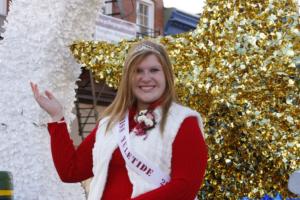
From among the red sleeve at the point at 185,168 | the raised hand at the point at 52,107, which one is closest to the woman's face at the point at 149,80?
the red sleeve at the point at 185,168

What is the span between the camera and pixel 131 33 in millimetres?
14047

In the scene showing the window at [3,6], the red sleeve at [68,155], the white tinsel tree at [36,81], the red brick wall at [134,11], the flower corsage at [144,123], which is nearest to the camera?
the flower corsage at [144,123]

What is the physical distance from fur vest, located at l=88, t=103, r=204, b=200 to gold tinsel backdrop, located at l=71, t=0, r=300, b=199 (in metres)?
0.86

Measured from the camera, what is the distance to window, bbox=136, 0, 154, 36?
55.7ft

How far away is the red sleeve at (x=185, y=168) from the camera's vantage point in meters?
2.15

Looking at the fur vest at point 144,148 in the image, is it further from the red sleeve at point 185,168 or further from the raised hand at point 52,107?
the raised hand at point 52,107

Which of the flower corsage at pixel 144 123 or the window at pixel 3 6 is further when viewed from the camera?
the window at pixel 3 6

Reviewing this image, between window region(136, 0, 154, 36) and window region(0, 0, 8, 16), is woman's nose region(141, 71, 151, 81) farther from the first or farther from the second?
window region(136, 0, 154, 36)

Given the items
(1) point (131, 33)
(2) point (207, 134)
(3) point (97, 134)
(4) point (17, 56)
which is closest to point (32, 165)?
(4) point (17, 56)

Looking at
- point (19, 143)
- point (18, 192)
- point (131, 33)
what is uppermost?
point (131, 33)

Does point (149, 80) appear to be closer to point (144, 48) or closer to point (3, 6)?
point (144, 48)

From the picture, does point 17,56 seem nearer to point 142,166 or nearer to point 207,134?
point 207,134

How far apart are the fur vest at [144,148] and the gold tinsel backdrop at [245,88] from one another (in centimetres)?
86

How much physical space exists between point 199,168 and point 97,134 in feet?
1.40
